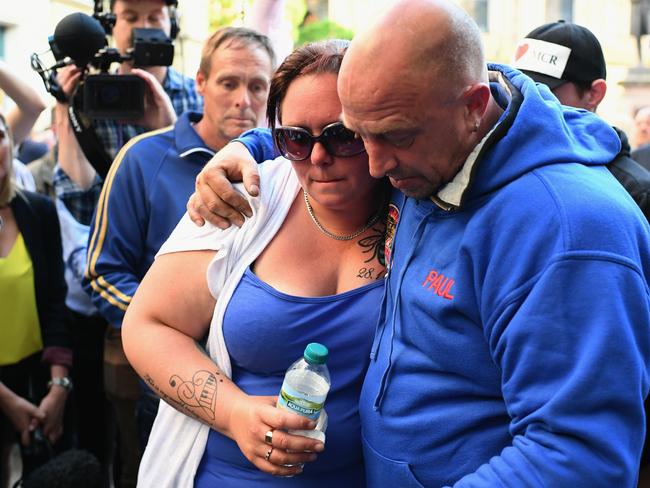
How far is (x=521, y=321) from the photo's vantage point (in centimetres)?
142

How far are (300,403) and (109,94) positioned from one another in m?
2.24

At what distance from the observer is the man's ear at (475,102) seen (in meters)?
1.54

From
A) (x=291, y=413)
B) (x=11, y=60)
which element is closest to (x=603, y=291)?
(x=291, y=413)

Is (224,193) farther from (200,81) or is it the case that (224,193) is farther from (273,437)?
(200,81)

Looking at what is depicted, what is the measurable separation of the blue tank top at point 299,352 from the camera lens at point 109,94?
184cm

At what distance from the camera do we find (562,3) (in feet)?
100

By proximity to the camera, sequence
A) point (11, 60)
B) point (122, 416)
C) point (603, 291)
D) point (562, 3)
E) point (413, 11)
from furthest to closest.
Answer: point (562, 3) → point (11, 60) → point (122, 416) → point (413, 11) → point (603, 291)

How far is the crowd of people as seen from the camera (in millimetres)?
1405

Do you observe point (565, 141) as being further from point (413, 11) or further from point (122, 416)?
point (122, 416)

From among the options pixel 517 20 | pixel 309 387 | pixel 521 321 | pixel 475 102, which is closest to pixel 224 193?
pixel 309 387

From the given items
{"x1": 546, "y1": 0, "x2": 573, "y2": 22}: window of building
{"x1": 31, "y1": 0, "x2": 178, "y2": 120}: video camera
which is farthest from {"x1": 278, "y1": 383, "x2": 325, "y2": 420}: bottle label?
{"x1": 546, "y1": 0, "x2": 573, "y2": 22}: window of building

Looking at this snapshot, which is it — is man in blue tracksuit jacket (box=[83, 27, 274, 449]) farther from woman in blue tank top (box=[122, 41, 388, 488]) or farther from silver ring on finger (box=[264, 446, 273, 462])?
silver ring on finger (box=[264, 446, 273, 462])

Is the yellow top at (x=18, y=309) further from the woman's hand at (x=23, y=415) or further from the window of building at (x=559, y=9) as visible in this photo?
the window of building at (x=559, y=9)

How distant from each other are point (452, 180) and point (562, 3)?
103 feet
